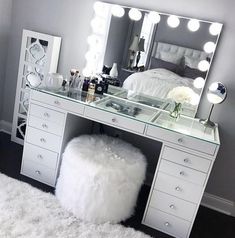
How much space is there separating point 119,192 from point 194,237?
70 cm

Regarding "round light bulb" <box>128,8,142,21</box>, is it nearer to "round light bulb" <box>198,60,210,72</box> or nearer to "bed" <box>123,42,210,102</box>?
"bed" <box>123,42,210,102</box>

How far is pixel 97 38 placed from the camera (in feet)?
8.50

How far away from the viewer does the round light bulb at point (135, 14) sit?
7.89 ft

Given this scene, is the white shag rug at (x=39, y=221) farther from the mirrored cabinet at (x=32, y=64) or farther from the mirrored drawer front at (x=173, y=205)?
the mirrored cabinet at (x=32, y=64)

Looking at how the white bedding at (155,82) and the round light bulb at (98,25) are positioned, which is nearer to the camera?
the white bedding at (155,82)

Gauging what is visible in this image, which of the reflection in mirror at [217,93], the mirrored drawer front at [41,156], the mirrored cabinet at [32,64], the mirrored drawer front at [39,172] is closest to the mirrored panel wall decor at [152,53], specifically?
the reflection in mirror at [217,93]

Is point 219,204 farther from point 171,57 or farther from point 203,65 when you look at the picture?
point 171,57

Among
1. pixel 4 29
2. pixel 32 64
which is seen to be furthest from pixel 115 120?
pixel 4 29

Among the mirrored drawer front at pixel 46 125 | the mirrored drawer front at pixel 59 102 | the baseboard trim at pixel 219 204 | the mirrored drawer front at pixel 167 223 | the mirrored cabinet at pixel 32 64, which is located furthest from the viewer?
the mirrored cabinet at pixel 32 64

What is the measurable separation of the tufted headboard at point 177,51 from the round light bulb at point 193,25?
6.3 inches

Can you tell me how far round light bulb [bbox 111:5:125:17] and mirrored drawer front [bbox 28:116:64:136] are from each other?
3.63 feet

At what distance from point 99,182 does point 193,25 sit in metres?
1.44

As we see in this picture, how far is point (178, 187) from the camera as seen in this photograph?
2.01 meters

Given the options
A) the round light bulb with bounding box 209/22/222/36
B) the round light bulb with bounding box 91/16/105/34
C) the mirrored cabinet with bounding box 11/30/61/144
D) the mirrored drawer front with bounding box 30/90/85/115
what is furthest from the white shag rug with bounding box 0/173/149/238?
the round light bulb with bounding box 209/22/222/36
